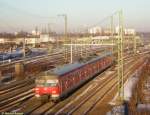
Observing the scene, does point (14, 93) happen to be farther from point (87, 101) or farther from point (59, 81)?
point (87, 101)

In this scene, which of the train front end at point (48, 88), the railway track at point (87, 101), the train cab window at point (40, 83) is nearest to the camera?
the railway track at point (87, 101)

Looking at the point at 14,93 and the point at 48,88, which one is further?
the point at 14,93

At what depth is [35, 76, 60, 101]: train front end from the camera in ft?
80.9

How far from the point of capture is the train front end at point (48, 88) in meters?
24.7

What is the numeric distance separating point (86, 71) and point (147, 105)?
37.7 feet

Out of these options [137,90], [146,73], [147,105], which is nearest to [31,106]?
[147,105]

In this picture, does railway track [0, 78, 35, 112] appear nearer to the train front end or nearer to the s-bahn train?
the train front end

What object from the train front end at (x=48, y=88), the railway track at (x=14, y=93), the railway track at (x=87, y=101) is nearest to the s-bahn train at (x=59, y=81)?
the train front end at (x=48, y=88)

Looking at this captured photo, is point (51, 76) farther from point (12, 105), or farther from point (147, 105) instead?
point (147, 105)

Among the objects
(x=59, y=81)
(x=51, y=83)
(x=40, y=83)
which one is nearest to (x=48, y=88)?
(x=51, y=83)

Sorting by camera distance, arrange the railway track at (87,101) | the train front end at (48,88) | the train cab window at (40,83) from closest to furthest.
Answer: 1. the railway track at (87,101)
2. the train front end at (48,88)
3. the train cab window at (40,83)

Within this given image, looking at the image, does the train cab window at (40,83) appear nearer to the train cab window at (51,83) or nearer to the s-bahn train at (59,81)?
the s-bahn train at (59,81)

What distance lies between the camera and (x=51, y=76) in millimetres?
24875

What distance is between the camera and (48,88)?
24.8 metres
